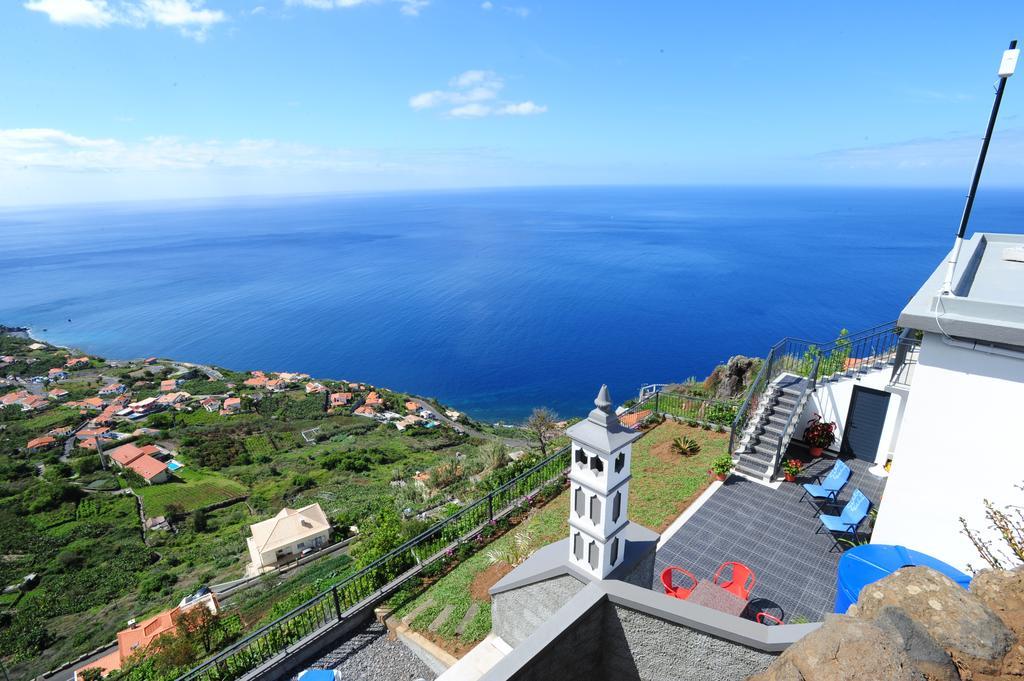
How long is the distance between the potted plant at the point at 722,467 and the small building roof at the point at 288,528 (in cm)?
2585

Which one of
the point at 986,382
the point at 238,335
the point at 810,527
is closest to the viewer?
the point at 986,382

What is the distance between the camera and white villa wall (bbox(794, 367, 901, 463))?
36.5ft

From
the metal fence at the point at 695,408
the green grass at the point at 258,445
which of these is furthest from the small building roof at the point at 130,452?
the metal fence at the point at 695,408

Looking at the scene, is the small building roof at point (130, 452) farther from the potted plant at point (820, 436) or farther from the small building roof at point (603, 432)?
the potted plant at point (820, 436)

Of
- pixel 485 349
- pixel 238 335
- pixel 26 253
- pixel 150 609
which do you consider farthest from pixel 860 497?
pixel 26 253

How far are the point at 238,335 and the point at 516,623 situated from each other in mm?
91583

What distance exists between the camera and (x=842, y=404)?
11.8 meters

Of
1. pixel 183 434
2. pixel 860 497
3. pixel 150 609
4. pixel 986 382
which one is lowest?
pixel 183 434

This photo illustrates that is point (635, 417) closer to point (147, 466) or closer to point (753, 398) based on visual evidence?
point (753, 398)

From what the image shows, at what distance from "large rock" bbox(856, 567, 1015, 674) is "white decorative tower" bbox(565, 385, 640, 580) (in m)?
2.48

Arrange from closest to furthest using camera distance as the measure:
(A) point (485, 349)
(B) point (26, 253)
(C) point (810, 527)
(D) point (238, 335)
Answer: (C) point (810, 527), (A) point (485, 349), (D) point (238, 335), (B) point (26, 253)

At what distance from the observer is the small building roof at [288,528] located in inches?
1093

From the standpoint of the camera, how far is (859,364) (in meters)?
11.6

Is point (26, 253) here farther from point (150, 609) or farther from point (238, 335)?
point (150, 609)
